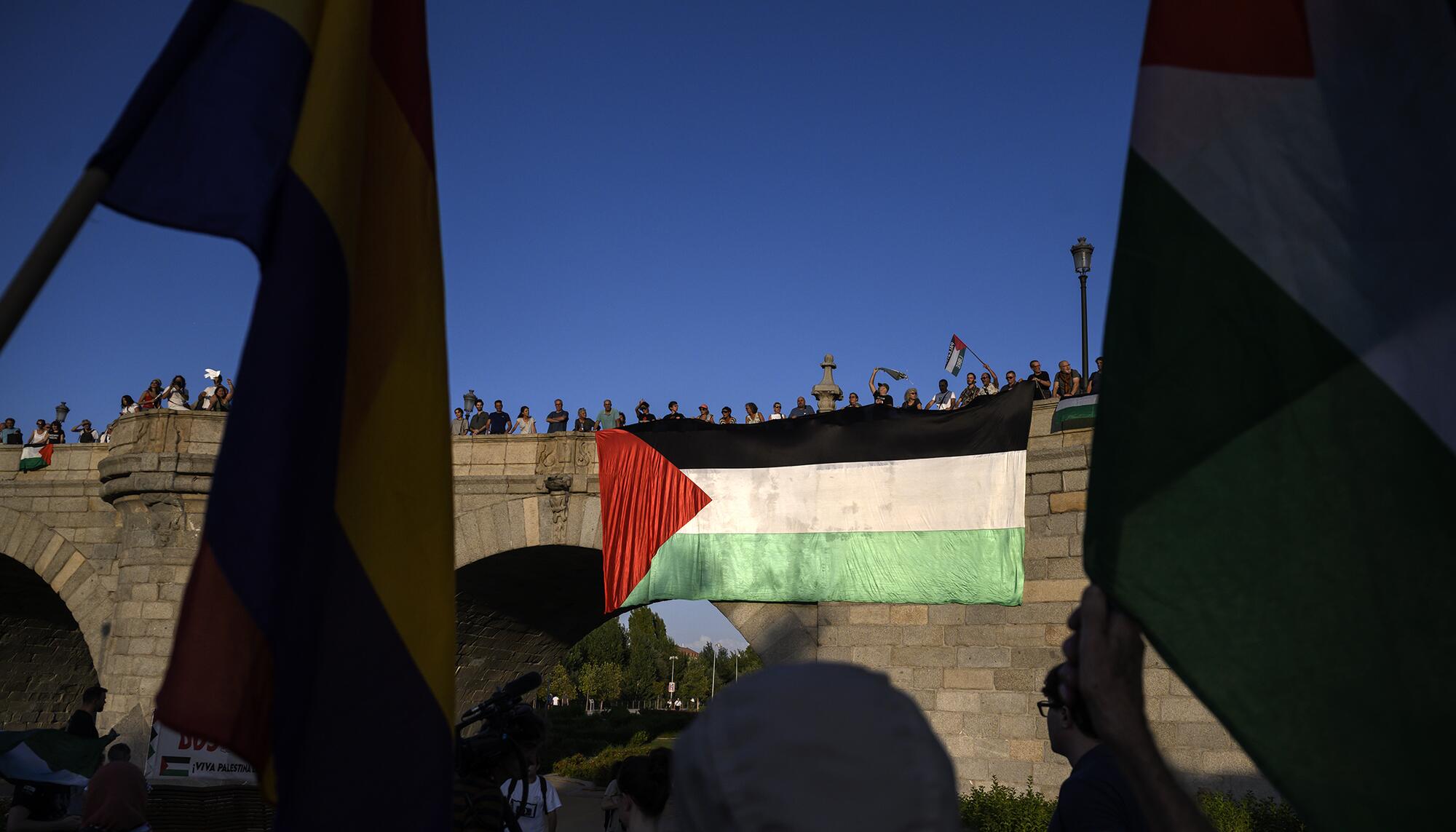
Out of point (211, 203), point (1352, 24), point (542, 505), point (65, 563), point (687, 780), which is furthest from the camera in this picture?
Result: point (65, 563)

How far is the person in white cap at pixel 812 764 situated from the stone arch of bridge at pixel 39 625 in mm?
19540

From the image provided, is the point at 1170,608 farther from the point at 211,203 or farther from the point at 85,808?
the point at 85,808

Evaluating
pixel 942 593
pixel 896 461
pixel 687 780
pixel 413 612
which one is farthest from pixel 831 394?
pixel 687 780

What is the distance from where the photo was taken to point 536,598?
19.3 meters

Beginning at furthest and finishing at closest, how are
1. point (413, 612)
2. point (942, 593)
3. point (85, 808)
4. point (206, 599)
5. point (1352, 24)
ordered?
point (942, 593) < point (85, 808) < point (413, 612) < point (206, 599) < point (1352, 24)

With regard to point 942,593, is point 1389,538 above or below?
above

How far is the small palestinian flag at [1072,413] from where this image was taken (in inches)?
480

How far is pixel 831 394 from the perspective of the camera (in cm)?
1627

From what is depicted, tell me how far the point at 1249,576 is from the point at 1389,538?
0.20m

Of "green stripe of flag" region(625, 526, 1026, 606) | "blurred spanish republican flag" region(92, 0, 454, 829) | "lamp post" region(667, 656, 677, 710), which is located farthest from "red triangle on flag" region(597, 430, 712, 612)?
"lamp post" region(667, 656, 677, 710)

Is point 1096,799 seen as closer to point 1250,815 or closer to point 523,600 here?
point 1250,815

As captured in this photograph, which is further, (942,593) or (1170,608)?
(942,593)

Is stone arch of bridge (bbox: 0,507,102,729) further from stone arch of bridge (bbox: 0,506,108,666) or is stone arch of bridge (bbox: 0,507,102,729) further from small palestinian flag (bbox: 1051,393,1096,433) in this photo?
small palestinian flag (bbox: 1051,393,1096,433)

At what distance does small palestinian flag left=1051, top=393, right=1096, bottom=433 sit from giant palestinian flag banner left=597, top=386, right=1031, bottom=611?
39cm
